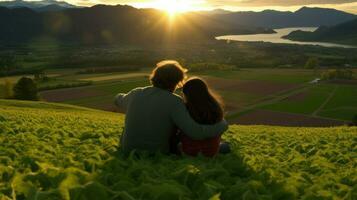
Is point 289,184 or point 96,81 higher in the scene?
point 289,184

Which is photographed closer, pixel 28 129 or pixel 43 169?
pixel 43 169

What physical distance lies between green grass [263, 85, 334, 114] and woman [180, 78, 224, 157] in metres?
75.2

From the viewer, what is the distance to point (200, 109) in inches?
393

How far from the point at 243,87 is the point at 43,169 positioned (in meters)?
105

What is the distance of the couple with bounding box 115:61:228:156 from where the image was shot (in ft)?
32.3

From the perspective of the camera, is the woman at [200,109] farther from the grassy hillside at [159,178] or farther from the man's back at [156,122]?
the grassy hillside at [159,178]

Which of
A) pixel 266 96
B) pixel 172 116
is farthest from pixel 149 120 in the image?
pixel 266 96

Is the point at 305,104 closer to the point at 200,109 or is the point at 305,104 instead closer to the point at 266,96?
the point at 266,96

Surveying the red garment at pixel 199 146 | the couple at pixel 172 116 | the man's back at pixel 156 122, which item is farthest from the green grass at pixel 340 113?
the man's back at pixel 156 122

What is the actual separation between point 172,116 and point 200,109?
2.19ft

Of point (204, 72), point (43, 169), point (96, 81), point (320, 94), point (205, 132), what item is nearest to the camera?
point (43, 169)

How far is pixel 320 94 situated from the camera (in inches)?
4048

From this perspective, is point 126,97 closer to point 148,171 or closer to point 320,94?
point 148,171

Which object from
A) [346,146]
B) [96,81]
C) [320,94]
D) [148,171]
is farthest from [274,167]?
[96,81]
